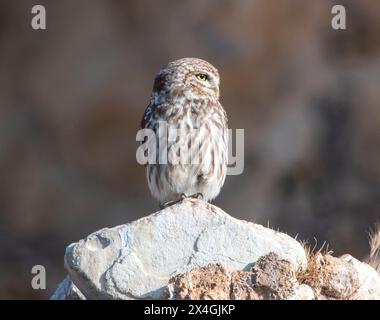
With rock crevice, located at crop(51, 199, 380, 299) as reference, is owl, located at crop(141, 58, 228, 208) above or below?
above

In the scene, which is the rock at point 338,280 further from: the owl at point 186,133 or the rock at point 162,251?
the owl at point 186,133

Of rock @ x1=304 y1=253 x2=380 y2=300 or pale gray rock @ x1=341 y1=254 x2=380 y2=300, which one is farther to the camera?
pale gray rock @ x1=341 y1=254 x2=380 y2=300

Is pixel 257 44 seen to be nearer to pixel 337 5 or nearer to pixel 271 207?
pixel 337 5

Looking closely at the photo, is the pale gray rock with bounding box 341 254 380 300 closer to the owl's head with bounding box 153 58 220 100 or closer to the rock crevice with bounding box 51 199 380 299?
the rock crevice with bounding box 51 199 380 299

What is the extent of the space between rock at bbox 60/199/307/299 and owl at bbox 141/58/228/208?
1.01 m

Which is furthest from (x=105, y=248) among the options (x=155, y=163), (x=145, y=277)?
(x=155, y=163)

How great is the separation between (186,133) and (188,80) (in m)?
0.46

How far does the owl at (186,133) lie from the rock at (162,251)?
3.32 ft

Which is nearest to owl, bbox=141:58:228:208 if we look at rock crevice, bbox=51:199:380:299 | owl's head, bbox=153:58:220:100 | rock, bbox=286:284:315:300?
owl's head, bbox=153:58:220:100

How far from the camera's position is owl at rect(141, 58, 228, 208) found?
7023 mm

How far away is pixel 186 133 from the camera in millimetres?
7016

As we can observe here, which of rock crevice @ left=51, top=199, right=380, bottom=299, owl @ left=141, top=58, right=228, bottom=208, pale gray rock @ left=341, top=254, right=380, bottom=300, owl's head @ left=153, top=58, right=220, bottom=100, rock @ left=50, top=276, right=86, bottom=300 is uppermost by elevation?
owl's head @ left=153, top=58, right=220, bottom=100

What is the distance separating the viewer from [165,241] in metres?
5.98
